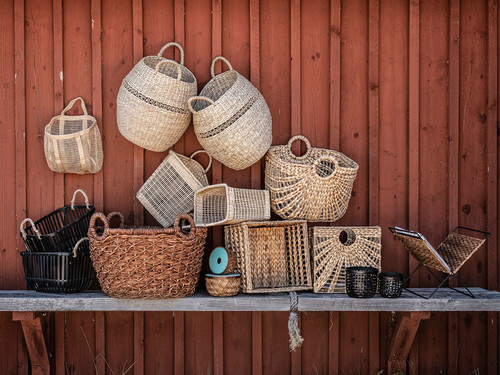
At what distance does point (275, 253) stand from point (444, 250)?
107 centimetres

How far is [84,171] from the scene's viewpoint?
348 centimetres

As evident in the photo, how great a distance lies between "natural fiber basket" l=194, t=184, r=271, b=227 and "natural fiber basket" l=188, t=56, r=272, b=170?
205 millimetres

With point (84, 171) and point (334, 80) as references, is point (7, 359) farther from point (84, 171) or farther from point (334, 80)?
point (334, 80)

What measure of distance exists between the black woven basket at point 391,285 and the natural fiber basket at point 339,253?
183 millimetres

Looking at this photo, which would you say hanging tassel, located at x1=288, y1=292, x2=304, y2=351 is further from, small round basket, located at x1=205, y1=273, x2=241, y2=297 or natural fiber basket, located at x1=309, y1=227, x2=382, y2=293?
small round basket, located at x1=205, y1=273, x2=241, y2=297

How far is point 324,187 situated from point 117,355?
177 cm

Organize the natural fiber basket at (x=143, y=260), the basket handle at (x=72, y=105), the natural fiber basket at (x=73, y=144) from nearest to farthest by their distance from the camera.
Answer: the natural fiber basket at (x=143, y=260) < the natural fiber basket at (x=73, y=144) < the basket handle at (x=72, y=105)

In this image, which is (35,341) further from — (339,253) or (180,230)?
(339,253)

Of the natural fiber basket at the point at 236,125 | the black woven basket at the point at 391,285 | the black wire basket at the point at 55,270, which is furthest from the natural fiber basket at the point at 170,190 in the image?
the black woven basket at the point at 391,285

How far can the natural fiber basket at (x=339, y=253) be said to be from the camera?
10.6 ft

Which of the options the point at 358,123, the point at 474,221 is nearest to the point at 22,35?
the point at 358,123

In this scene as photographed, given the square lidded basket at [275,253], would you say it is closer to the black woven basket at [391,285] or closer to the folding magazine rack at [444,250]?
the black woven basket at [391,285]

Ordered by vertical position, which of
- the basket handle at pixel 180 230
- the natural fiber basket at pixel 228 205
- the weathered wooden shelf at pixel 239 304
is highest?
the natural fiber basket at pixel 228 205

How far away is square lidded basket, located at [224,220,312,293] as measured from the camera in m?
3.26
